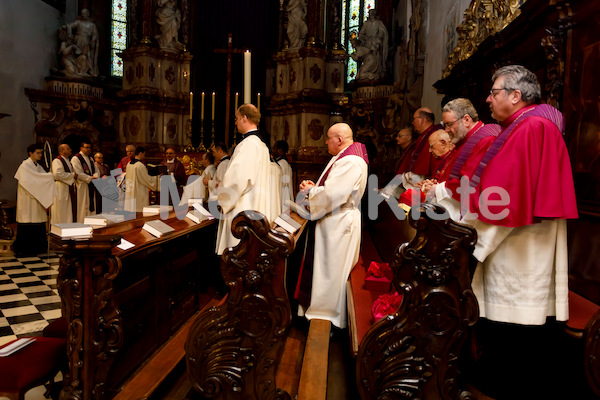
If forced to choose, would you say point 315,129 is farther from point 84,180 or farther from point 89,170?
point 84,180

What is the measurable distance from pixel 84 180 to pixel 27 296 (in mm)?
4111

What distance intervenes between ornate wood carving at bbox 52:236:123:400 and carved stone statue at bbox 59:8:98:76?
12.7m

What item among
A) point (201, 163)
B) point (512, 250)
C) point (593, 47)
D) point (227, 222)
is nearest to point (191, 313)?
point (227, 222)

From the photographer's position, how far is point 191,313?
4.28 meters

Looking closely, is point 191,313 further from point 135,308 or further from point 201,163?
point 201,163

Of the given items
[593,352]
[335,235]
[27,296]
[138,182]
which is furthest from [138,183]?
[593,352]

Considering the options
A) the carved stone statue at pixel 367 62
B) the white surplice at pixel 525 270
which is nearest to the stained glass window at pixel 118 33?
the carved stone statue at pixel 367 62

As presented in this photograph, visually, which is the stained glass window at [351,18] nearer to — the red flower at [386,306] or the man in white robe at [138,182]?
the man in white robe at [138,182]

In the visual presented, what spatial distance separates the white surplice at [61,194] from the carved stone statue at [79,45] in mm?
6021

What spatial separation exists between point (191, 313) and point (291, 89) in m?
10.4

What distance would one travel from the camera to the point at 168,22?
45.6 feet

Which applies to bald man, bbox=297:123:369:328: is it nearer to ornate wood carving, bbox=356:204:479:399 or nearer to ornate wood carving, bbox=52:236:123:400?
ornate wood carving, bbox=356:204:479:399

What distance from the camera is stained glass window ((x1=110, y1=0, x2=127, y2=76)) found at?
50.0ft

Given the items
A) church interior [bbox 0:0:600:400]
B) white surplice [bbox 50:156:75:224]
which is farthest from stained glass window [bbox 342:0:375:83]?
white surplice [bbox 50:156:75:224]
